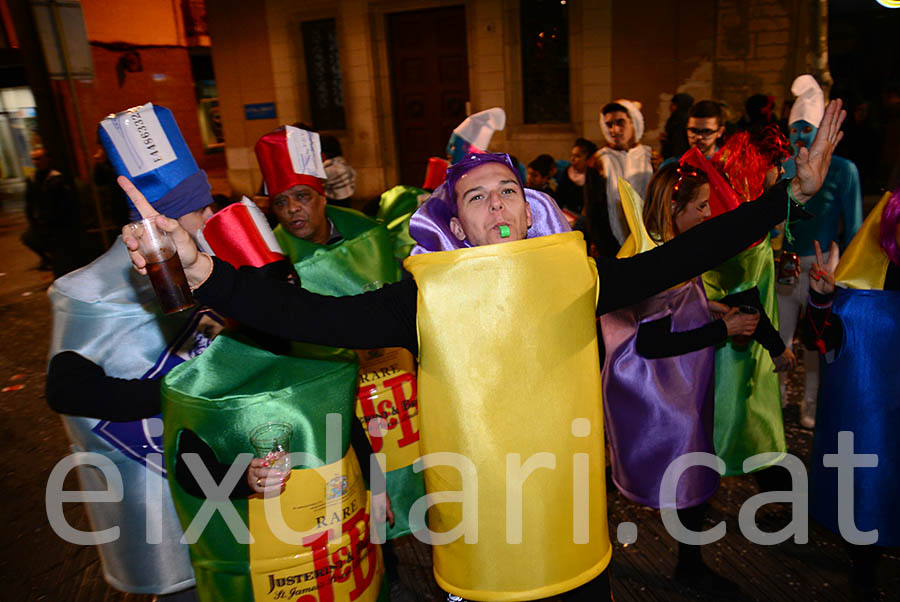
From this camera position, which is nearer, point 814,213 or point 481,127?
point 814,213

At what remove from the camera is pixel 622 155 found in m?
5.41

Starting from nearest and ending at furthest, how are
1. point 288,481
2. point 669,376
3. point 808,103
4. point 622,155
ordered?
point 288,481
point 669,376
point 808,103
point 622,155

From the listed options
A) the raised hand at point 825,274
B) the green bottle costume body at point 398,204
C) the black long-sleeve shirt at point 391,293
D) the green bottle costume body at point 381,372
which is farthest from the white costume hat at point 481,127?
the black long-sleeve shirt at point 391,293

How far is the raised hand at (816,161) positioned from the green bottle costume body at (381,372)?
5.34ft

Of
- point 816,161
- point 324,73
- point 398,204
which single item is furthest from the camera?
point 324,73

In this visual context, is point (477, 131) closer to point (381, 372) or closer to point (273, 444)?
point (381, 372)

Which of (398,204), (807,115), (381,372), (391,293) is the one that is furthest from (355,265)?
(807,115)

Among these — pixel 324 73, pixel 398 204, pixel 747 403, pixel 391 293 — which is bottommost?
pixel 747 403

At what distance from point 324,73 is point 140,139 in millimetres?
13430

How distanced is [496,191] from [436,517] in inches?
37.8

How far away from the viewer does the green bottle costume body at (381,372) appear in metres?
2.81

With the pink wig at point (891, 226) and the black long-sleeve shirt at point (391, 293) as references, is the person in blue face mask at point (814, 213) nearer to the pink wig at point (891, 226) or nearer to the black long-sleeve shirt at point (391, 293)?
the pink wig at point (891, 226)

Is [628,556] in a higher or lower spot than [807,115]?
lower

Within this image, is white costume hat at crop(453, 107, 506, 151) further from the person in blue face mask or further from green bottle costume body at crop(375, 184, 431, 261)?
the person in blue face mask
